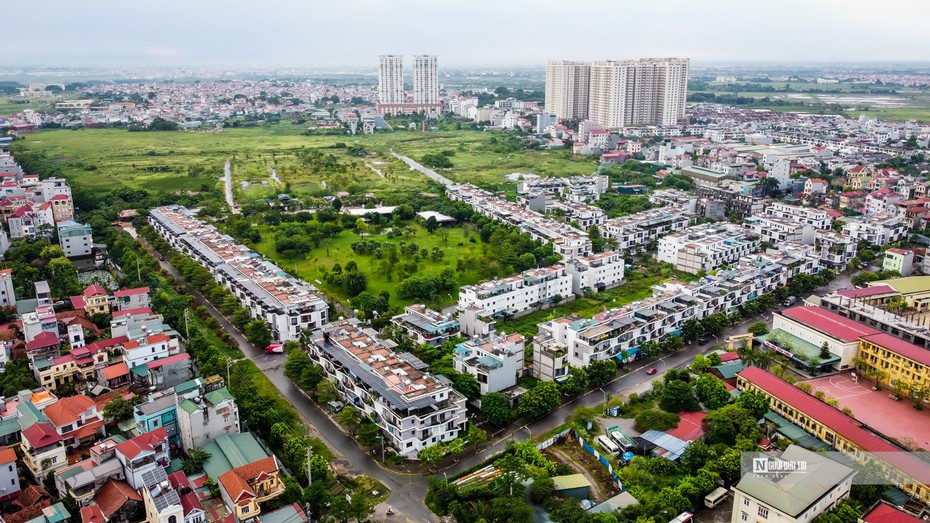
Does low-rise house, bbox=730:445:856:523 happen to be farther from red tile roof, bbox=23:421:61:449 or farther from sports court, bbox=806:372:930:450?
red tile roof, bbox=23:421:61:449

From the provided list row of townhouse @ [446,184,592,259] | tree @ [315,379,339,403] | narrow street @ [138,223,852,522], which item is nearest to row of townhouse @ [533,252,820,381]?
narrow street @ [138,223,852,522]

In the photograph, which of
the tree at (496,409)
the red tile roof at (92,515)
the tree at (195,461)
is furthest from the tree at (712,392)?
the red tile roof at (92,515)

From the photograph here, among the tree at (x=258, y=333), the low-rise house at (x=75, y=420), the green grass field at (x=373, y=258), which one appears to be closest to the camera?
the low-rise house at (x=75, y=420)

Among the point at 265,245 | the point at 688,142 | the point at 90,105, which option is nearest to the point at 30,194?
the point at 265,245

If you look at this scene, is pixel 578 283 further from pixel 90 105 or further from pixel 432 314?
pixel 90 105

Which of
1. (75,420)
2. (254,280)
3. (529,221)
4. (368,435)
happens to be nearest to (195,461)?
(75,420)

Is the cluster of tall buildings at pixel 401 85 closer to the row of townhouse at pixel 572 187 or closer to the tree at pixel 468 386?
the row of townhouse at pixel 572 187
